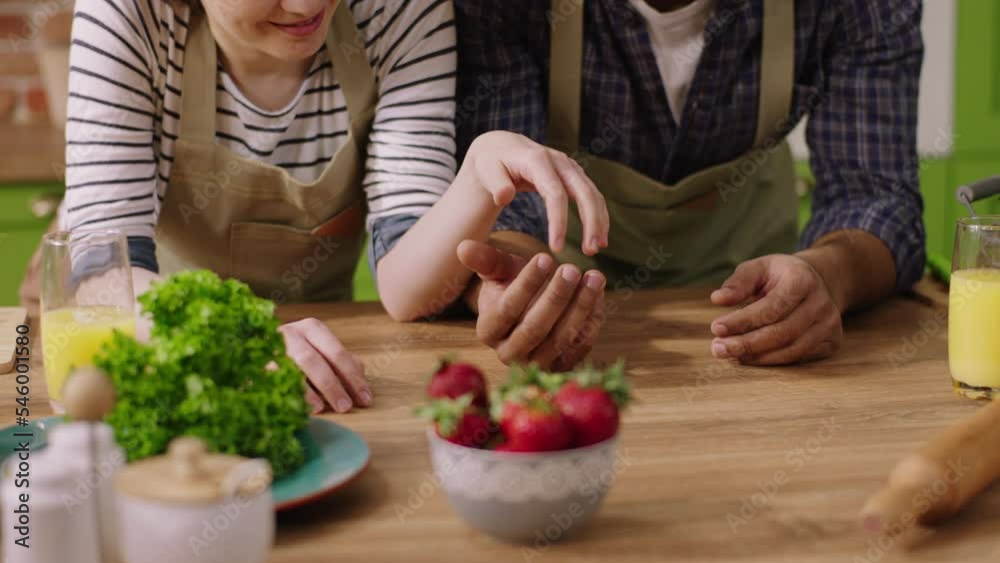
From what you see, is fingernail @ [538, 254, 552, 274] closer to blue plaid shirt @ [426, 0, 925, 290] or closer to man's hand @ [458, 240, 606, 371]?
man's hand @ [458, 240, 606, 371]

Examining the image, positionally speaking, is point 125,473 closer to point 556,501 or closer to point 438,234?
point 556,501

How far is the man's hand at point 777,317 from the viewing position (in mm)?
1305

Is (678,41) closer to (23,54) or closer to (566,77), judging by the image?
(566,77)

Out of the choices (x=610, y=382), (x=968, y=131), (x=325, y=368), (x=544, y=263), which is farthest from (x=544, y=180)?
(x=968, y=131)

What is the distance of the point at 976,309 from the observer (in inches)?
47.2

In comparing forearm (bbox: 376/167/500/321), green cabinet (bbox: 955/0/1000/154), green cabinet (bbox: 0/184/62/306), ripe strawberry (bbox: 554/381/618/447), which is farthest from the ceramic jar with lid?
green cabinet (bbox: 955/0/1000/154)

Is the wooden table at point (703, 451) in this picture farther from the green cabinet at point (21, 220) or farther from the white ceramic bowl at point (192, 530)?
the green cabinet at point (21, 220)

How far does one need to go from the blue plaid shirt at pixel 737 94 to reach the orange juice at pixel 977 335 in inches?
15.3

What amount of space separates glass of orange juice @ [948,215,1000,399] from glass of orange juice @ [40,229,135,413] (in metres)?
0.83

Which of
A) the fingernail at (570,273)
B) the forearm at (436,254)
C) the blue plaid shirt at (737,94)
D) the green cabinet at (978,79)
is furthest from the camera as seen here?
the green cabinet at (978,79)

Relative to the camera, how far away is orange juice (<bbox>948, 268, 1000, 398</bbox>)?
1.18 m

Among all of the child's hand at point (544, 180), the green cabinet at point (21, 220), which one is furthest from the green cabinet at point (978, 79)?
the green cabinet at point (21, 220)

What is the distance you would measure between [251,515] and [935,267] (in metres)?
1.27

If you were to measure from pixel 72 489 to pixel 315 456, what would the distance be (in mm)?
274
